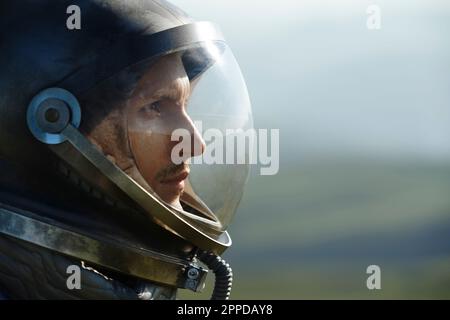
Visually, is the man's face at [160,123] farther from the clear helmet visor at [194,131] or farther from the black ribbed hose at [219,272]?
the black ribbed hose at [219,272]

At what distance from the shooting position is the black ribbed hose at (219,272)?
271 centimetres

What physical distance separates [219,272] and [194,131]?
13.2 inches

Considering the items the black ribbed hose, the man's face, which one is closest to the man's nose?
the man's face

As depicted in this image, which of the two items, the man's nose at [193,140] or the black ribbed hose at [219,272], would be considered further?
the black ribbed hose at [219,272]

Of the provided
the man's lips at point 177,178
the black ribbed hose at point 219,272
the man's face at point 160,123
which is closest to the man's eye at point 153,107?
the man's face at point 160,123

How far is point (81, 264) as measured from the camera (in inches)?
101

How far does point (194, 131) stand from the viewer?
8.58 ft

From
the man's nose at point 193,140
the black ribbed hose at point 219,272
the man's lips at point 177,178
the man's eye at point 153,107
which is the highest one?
the man's eye at point 153,107

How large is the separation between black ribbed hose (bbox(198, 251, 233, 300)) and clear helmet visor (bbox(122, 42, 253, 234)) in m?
0.06

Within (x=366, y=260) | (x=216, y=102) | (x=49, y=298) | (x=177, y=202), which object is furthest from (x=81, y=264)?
(x=366, y=260)

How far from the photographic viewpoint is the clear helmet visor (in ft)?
8.52

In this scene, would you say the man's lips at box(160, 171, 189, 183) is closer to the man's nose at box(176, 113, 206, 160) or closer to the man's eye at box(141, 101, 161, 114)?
the man's nose at box(176, 113, 206, 160)

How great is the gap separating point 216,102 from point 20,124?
→ 46 centimetres

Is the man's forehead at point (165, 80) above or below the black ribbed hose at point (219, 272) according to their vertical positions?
above
